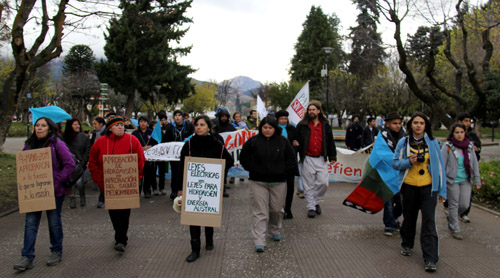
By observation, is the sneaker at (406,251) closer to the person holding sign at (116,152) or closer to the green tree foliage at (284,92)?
the person holding sign at (116,152)

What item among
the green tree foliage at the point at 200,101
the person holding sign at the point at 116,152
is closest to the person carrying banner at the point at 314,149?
the person holding sign at the point at 116,152

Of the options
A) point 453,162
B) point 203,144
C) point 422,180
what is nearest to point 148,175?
point 203,144

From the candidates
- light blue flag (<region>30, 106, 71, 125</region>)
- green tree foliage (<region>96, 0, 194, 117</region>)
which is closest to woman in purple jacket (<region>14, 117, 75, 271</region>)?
light blue flag (<region>30, 106, 71, 125</region>)

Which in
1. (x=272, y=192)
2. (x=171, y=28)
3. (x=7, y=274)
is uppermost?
(x=171, y=28)

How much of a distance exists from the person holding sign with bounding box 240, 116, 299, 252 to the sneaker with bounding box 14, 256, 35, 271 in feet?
8.60

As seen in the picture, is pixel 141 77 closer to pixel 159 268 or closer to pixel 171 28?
pixel 171 28

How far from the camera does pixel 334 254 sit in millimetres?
5035

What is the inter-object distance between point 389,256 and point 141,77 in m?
Result: 33.8

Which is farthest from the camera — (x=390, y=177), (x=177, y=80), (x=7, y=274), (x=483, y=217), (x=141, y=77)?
(x=177, y=80)

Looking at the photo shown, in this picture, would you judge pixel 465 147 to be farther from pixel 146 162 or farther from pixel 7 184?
pixel 7 184

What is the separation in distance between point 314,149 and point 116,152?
328cm

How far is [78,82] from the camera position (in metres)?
53.0

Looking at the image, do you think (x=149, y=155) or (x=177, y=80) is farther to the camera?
(x=177, y=80)

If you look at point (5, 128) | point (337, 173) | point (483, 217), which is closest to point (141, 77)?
point (5, 128)
